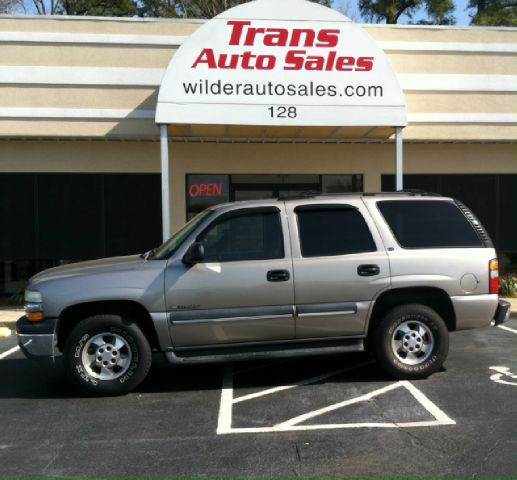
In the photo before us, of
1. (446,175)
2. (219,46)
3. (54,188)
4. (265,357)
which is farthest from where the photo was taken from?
(446,175)

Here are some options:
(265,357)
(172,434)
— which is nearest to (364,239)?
(265,357)

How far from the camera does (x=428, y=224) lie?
6.20 m

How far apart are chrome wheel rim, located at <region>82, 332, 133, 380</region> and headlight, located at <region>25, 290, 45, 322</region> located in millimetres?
530

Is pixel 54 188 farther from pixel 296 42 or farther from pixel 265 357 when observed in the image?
pixel 265 357

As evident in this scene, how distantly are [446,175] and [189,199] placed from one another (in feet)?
17.8

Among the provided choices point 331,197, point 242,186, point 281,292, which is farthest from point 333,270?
point 242,186

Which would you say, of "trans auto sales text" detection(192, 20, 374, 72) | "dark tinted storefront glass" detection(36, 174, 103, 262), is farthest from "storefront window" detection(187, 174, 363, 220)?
"trans auto sales text" detection(192, 20, 374, 72)

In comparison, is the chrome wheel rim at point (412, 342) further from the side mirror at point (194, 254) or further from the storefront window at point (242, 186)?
the storefront window at point (242, 186)

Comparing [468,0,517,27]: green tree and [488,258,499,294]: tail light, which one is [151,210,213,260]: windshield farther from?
[468,0,517,27]: green tree

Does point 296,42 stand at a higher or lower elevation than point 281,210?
higher

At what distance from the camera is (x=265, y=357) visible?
5797 mm

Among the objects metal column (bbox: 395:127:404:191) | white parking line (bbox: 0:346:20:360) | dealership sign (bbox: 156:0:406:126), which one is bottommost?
white parking line (bbox: 0:346:20:360)

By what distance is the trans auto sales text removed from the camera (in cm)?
979

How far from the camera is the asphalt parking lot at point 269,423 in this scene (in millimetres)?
4078
